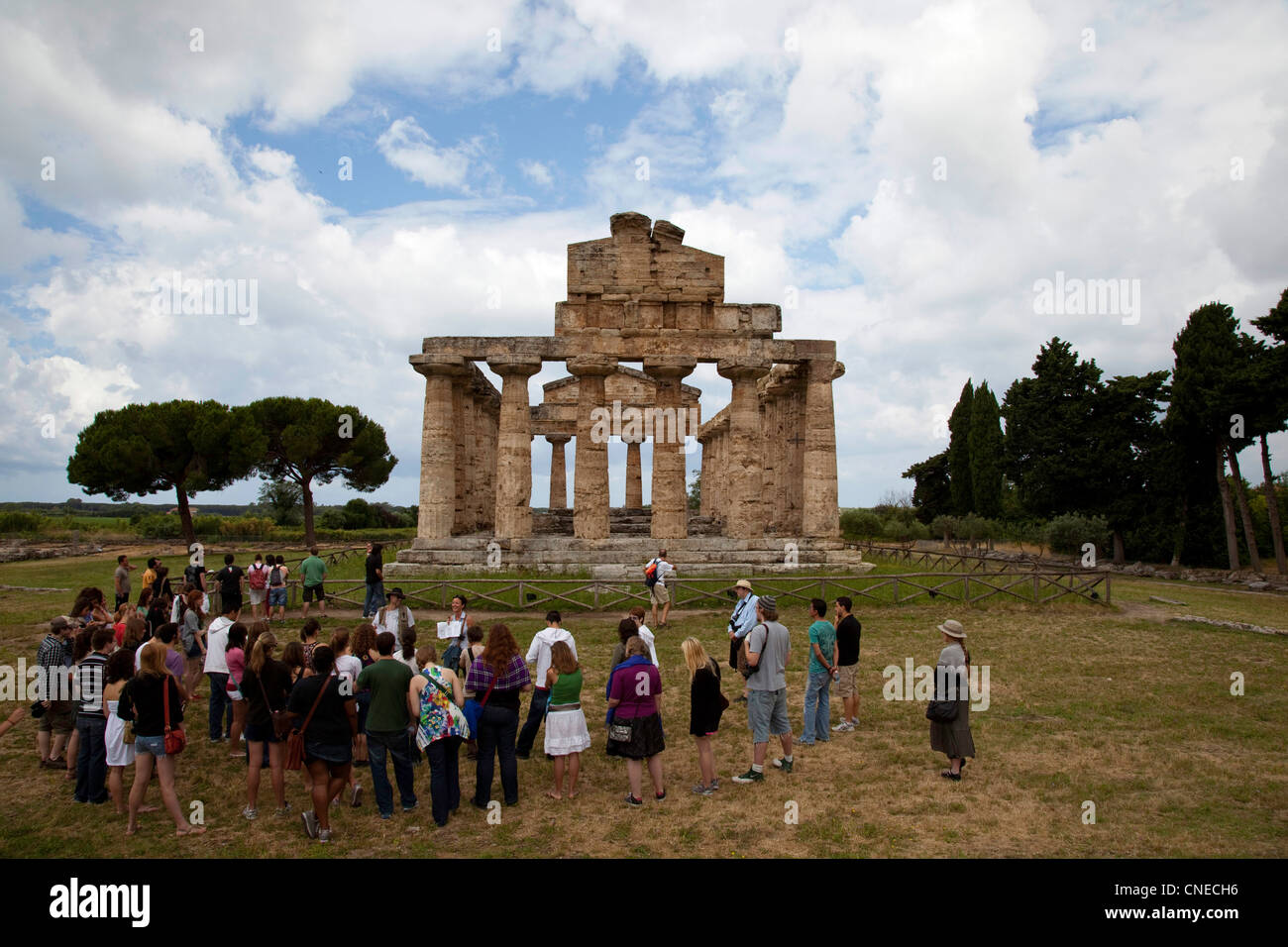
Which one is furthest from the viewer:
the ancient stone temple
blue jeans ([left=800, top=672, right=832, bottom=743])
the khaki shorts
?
the ancient stone temple

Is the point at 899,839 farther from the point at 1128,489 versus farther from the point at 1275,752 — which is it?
the point at 1128,489

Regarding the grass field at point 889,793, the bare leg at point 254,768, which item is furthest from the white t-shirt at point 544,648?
the bare leg at point 254,768

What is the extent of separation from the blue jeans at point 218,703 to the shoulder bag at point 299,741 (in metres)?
3.45

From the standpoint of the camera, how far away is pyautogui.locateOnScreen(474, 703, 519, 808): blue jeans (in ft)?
27.3

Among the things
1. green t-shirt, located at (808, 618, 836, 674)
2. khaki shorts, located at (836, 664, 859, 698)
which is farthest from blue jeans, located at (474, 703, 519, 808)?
khaki shorts, located at (836, 664, 859, 698)

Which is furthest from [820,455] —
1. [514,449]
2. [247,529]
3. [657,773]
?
[247,529]

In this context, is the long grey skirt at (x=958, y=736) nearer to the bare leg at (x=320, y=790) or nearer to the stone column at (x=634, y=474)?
the bare leg at (x=320, y=790)

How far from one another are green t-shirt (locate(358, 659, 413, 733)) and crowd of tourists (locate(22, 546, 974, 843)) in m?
0.02

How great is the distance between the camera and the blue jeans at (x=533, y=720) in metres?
9.55

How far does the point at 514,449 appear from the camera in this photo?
87.7 ft

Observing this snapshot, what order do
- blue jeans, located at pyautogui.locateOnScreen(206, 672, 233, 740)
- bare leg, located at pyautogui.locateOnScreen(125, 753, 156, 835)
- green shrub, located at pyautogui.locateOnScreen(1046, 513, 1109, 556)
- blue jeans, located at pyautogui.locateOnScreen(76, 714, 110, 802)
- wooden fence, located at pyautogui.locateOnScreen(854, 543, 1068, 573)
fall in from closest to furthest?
bare leg, located at pyautogui.locateOnScreen(125, 753, 156, 835) → blue jeans, located at pyautogui.locateOnScreen(76, 714, 110, 802) → blue jeans, located at pyautogui.locateOnScreen(206, 672, 233, 740) → wooden fence, located at pyautogui.locateOnScreen(854, 543, 1068, 573) → green shrub, located at pyautogui.locateOnScreen(1046, 513, 1109, 556)

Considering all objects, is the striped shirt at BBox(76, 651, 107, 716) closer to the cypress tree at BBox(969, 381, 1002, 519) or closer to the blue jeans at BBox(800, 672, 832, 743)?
the blue jeans at BBox(800, 672, 832, 743)

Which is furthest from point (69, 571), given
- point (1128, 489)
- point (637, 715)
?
point (1128, 489)

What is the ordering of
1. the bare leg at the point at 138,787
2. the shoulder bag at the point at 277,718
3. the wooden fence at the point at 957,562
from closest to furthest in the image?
the shoulder bag at the point at 277,718, the bare leg at the point at 138,787, the wooden fence at the point at 957,562
